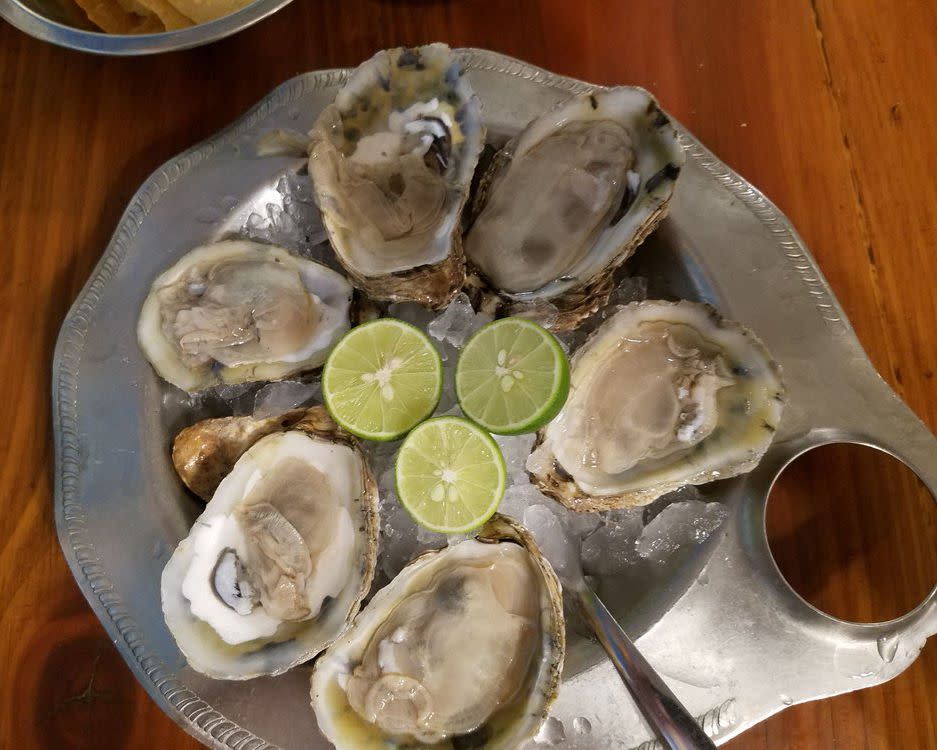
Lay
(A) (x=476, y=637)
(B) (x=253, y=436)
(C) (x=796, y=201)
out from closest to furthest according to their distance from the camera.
A: 1. (A) (x=476, y=637)
2. (B) (x=253, y=436)
3. (C) (x=796, y=201)

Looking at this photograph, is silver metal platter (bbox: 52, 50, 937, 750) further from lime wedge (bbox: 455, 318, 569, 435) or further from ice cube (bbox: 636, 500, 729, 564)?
lime wedge (bbox: 455, 318, 569, 435)

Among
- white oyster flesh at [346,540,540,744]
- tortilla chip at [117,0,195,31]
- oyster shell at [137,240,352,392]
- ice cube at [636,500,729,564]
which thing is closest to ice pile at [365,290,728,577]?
ice cube at [636,500,729,564]

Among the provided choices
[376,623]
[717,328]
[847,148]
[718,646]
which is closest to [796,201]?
[847,148]

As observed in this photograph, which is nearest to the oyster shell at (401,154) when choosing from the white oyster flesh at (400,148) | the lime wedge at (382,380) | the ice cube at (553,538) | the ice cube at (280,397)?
the white oyster flesh at (400,148)

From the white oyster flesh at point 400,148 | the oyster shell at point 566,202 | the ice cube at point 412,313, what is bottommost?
the ice cube at point 412,313

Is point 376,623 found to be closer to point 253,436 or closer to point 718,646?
point 253,436

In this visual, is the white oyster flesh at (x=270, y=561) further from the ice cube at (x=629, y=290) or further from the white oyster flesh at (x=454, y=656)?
the ice cube at (x=629, y=290)

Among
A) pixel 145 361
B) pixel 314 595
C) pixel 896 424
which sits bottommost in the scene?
pixel 896 424
